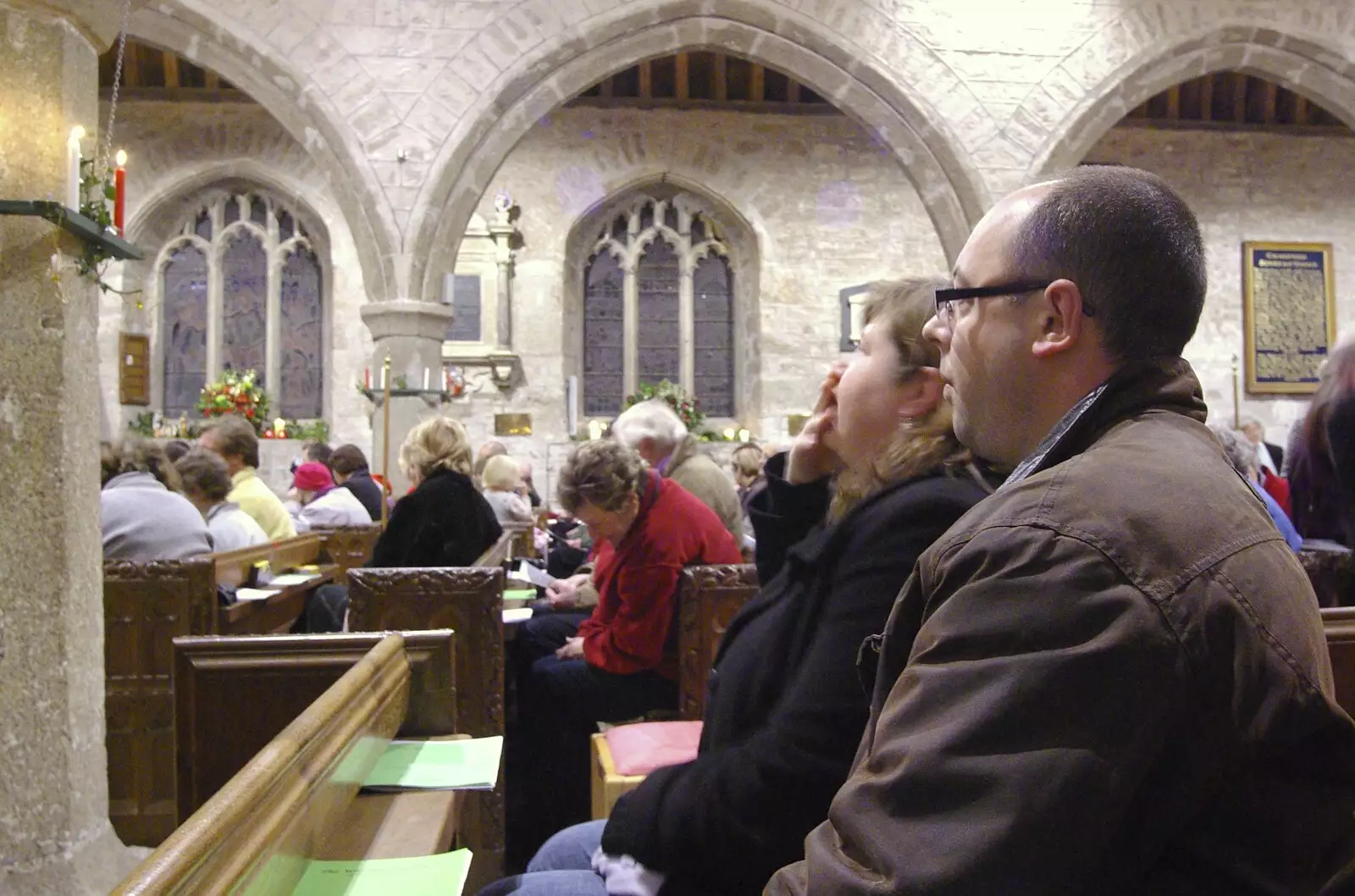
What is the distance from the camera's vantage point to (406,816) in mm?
1533

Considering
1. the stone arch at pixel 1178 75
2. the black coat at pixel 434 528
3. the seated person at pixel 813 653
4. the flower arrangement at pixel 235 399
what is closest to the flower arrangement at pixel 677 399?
the flower arrangement at pixel 235 399

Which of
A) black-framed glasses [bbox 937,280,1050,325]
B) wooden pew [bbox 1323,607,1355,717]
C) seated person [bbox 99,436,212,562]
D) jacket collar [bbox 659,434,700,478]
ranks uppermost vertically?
black-framed glasses [bbox 937,280,1050,325]

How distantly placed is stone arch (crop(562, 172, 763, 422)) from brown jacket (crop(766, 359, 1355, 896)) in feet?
34.4

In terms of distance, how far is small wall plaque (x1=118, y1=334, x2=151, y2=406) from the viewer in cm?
1022

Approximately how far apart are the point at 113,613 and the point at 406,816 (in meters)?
2.60

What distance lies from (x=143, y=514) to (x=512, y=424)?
22.6ft

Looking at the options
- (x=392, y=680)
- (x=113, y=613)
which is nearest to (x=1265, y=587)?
(x=392, y=680)

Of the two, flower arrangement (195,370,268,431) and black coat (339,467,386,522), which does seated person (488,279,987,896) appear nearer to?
black coat (339,467,386,522)

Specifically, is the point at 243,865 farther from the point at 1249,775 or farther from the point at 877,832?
the point at 1249,775

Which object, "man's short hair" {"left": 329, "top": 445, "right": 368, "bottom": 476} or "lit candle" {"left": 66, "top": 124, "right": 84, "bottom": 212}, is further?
"man's short hair" {"left": 329, "top": 445, "right": 368, "bottom": 476}

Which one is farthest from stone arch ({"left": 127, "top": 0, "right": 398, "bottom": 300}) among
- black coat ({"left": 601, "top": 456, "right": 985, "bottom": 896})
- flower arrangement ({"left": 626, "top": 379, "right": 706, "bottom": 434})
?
black coat ({"left": 601, "top": 456, "right": 985, "bottom": 896})

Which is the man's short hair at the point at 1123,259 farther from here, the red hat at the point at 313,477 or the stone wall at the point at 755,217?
the stone wall at the point at 755,217

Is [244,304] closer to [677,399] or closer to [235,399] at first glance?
[235,399]

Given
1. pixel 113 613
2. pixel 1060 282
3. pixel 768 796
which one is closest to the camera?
pixel 1060 282
